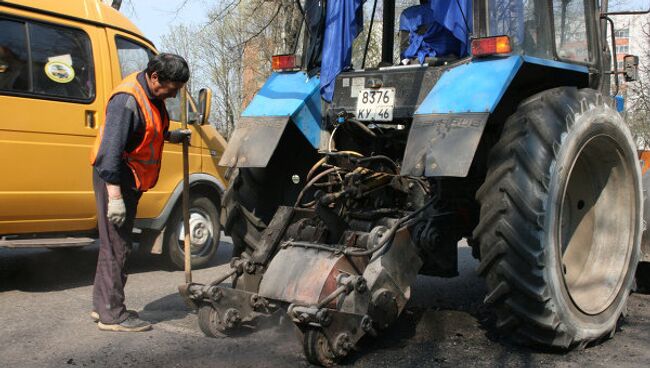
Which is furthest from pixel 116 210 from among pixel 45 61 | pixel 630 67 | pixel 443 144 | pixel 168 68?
pixel 630 67

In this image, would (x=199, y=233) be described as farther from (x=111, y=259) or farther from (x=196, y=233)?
(x=111, y=259)

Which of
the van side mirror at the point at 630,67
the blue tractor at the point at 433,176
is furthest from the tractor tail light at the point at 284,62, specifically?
the van side mirror at the point at 630,67

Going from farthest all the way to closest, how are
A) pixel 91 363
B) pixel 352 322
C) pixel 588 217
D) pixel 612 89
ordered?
pixel 612 89, pixel 588 217, pixel 91 363, pixel 352 322

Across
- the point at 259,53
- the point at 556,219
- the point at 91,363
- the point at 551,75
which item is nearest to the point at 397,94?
the point at 551,75

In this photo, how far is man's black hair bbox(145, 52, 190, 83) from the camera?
466 cm

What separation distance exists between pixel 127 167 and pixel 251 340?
4.81ft

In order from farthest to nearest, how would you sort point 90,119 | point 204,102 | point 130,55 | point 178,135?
point 130,55
point 90,119
point 204,102
point 178,135

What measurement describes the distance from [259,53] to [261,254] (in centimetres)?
2409

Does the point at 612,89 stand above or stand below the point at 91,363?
above

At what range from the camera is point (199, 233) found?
7.57 m

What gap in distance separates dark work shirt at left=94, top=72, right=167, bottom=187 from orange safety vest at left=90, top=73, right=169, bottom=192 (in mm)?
39

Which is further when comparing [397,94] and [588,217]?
[588,217]

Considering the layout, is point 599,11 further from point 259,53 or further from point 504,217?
point 259,53

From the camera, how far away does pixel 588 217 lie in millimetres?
5117
